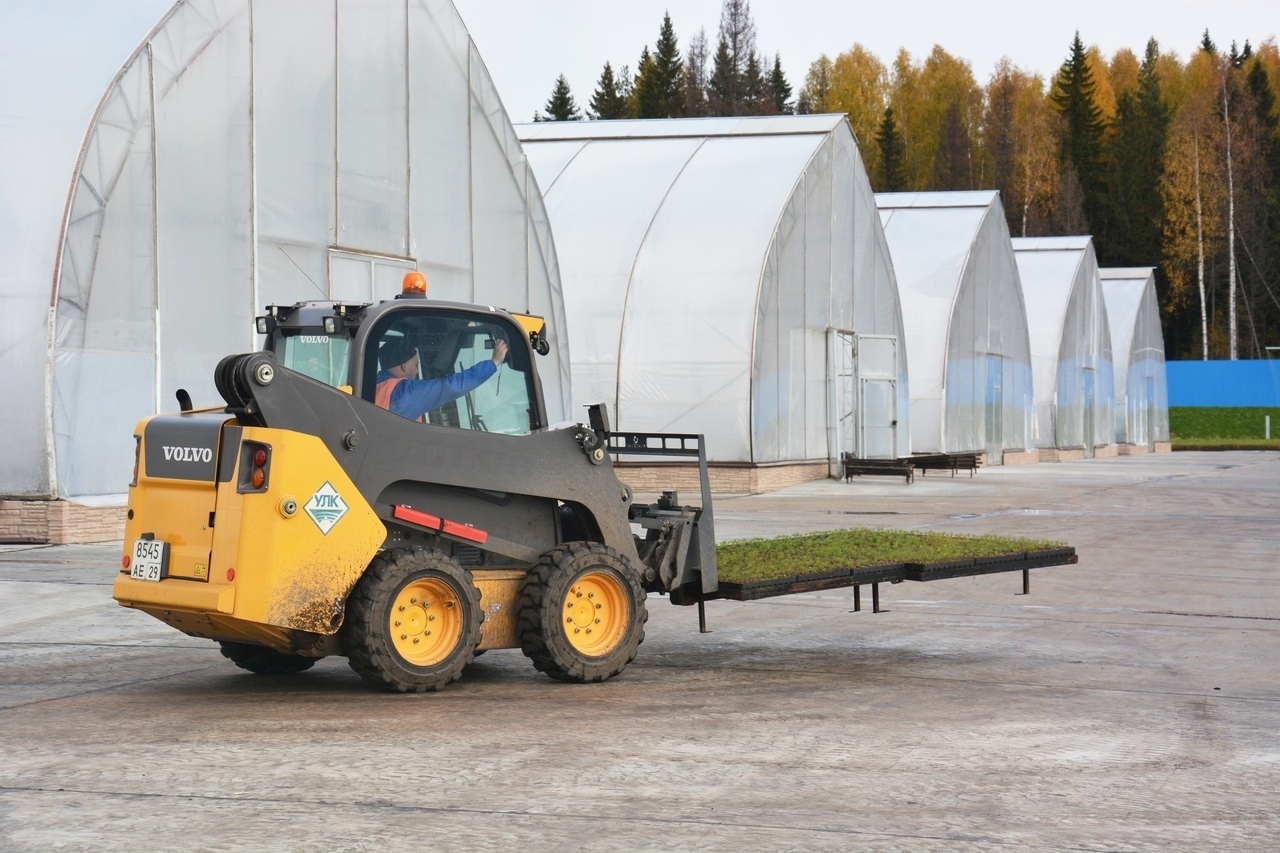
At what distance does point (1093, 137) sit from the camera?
9931cm

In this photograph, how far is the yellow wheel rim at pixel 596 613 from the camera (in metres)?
8.70

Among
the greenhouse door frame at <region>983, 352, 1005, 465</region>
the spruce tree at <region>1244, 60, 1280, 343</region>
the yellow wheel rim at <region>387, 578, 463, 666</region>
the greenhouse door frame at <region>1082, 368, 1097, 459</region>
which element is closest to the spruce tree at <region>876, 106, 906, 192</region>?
the spruce tree at <region>1244, 60, 1280, 343</region>

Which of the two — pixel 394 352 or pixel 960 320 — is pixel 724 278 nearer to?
pixel 960 320

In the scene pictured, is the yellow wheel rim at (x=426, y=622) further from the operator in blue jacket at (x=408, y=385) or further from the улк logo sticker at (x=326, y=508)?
the operator in blue jacket at (x=408, y=385)

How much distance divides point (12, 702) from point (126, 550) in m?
0.98

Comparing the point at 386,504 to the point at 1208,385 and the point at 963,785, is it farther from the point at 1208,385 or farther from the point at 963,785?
the point at 1208,385

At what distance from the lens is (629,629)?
8.84m

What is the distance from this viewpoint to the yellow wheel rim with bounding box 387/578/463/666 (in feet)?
26.5

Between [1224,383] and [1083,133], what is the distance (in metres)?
26.6

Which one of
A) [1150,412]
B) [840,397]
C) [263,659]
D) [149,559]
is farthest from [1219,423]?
[149,559]

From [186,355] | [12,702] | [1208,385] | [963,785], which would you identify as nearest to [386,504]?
[12,702]

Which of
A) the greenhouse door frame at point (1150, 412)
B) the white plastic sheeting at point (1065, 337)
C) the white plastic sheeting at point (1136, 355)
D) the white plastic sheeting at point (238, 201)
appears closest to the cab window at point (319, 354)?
the white plastic sheeting at point (238, 201)

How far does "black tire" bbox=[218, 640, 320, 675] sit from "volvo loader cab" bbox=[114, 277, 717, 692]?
1 cm

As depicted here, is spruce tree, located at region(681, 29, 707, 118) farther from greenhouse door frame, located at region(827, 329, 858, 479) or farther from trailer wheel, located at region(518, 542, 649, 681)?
trailer wheel, located at region(518, 542, 649, 681)
